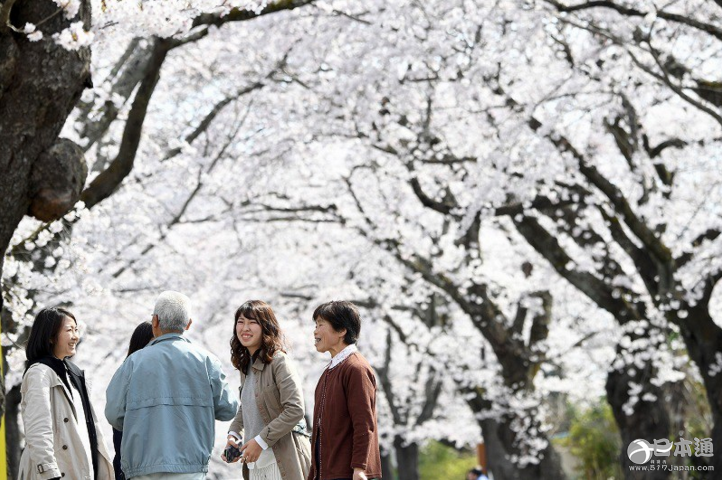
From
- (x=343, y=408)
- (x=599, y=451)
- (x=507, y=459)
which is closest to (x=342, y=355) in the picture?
(x=343, y=408)

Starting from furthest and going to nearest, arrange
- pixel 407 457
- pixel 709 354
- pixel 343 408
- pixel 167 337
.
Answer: pixel 407 457, pixel 709 354, pixel 343 408, pixel 167 337

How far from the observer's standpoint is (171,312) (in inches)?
167

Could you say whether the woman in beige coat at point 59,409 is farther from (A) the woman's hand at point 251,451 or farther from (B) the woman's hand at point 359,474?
(B) the woman's hand at point 359,474

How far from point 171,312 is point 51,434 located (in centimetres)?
93

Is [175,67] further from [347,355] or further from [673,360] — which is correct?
[347,355]

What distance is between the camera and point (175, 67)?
44.8ft

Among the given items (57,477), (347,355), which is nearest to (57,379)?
(57,477)

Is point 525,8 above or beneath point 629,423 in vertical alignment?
above

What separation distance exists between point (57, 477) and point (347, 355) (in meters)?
1.49

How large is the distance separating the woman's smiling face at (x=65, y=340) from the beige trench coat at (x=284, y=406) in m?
0.94

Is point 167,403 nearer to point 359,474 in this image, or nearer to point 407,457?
point 359,474

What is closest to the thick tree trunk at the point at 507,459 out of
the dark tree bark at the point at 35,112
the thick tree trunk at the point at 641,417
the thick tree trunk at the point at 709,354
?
the thick tree trunk at the point at 641,417

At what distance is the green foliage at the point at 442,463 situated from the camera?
43.9 metres

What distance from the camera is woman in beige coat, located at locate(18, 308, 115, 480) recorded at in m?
4.53
